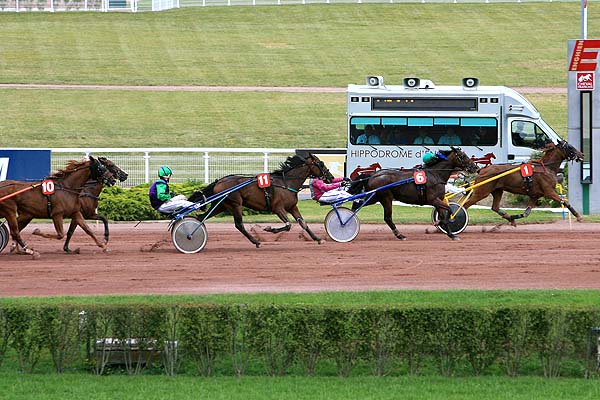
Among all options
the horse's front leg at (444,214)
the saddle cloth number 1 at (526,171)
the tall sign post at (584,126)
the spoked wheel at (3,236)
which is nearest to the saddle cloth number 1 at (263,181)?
the horse's front leg at (444,214)

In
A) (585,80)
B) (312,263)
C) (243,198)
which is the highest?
(585,80)

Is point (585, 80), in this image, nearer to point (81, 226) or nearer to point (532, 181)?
point (532, 181)

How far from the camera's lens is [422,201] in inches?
725

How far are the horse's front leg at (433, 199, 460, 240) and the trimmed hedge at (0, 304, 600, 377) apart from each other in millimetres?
7445

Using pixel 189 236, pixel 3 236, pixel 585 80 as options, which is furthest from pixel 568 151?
pixel 3 236

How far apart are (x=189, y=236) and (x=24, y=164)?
7.29 meters

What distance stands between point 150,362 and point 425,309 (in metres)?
2.54

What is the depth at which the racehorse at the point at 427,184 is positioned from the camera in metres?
18.3

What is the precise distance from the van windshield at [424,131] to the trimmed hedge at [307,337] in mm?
15467

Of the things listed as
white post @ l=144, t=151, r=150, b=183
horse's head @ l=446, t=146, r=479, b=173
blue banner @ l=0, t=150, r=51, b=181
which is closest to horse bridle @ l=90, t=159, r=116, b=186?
horse's head @ l=446, t=146, r=479, b=173

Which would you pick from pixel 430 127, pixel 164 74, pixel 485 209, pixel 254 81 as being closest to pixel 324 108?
pixel 254 81

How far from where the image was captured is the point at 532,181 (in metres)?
19.5

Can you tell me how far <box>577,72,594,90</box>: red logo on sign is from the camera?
68.7 ft

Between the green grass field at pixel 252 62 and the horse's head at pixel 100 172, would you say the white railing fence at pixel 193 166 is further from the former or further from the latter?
the horse's head at pixel 100 172
